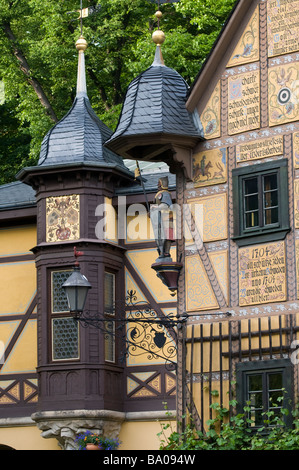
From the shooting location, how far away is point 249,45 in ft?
64.5

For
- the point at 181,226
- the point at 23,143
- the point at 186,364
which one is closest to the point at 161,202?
the point at 181,226

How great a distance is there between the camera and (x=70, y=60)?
1357 inches

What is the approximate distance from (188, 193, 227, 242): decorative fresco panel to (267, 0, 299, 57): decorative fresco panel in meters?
2.12

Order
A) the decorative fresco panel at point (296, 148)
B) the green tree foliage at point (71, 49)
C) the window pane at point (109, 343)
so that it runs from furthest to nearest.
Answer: the green tree foliage at point (71, 49) < the window pane at point (109, 343) < the decorative fresco panel at point (296, 148)

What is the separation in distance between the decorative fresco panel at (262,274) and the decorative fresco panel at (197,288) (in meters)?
0.59

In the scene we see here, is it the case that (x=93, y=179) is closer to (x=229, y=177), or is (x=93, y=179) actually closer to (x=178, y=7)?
(x=229, y=177)

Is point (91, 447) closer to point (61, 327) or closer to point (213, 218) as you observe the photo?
point (61, 327)

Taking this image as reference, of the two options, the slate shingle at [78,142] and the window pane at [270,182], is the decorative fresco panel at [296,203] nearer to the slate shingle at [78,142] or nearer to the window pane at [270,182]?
the window pane at [270,182]

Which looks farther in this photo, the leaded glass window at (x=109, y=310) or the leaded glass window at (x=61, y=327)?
the leaded glass window at (x=109, y=310)

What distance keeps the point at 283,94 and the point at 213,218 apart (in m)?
1.97

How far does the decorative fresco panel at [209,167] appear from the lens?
19.7 meters

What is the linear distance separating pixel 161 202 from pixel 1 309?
7782 mm

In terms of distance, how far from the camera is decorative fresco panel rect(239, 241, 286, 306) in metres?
18.6

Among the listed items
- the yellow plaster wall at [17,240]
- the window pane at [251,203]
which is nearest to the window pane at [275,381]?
the window pane at [251,203]
